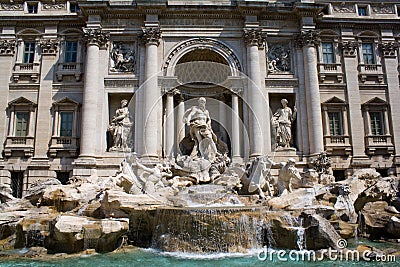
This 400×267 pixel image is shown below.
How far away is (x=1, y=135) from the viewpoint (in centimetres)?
2062

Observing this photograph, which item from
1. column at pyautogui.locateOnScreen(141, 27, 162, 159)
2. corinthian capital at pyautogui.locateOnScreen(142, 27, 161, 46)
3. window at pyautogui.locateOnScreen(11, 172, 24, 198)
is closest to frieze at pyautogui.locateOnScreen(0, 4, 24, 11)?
corinthian capital at pyautogui.locateOnScreen(142, 27, 161, 46)

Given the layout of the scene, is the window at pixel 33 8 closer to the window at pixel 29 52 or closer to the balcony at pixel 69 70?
the window at pixel 29 52

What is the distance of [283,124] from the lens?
68.2 feet

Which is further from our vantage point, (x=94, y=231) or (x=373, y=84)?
(x=373, y=84)

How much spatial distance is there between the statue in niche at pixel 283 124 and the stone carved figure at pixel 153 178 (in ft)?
24.3

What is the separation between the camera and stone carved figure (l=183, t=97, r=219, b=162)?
64.1 feet

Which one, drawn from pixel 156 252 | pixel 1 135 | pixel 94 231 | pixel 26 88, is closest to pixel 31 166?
pixel 1 135

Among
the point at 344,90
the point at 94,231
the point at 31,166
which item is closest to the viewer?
the point at 94,231

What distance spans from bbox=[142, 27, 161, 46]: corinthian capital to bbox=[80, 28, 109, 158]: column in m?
2.50

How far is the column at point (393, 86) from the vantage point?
70.0 ft

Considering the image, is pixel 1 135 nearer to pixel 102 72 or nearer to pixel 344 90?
pixel 102 72

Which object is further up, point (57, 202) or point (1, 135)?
point (1, 135)

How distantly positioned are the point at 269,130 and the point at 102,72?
11121 millimetres

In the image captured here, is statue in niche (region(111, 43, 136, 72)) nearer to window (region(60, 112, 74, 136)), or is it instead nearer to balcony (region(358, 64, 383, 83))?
window (region(60, 112, 74, 136))
